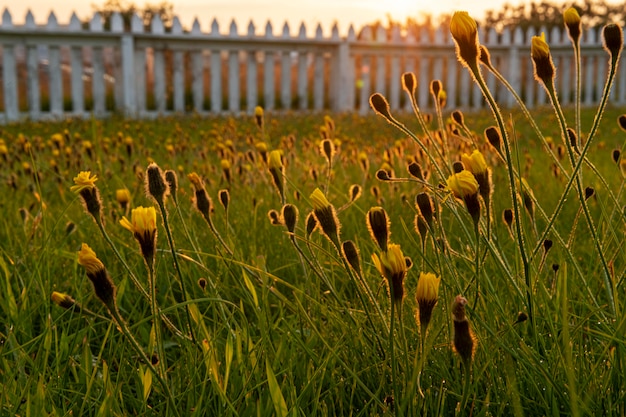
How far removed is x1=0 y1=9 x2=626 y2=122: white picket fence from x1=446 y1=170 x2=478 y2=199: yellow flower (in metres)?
10.2

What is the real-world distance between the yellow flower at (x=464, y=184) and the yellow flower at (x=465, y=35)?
7.4 inches

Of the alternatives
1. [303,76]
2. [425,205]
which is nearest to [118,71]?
[303,76]

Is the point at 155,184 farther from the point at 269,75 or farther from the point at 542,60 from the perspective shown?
the point at 269,75

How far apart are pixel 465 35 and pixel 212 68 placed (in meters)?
10.8

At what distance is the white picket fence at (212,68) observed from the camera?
1068 cm

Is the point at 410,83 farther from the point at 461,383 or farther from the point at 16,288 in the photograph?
the point at 16,288

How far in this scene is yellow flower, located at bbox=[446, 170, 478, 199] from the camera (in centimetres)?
99

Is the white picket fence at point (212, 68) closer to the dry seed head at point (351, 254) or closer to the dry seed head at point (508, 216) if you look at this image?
the dry seed head at point (508, 216)

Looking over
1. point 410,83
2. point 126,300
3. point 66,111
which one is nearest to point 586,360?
point 410,83

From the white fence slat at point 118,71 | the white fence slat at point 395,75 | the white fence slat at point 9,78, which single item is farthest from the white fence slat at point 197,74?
the white fence slat at point 395,75

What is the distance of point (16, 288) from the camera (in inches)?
76.4

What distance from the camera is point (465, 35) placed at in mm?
1045

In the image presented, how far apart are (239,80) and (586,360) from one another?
10.7 meters

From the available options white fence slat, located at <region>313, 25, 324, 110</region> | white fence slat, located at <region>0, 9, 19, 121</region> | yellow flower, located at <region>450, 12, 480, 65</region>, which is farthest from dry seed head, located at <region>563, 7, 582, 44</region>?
white fence slat, located at <region>313, 25, 324, 110</region>
